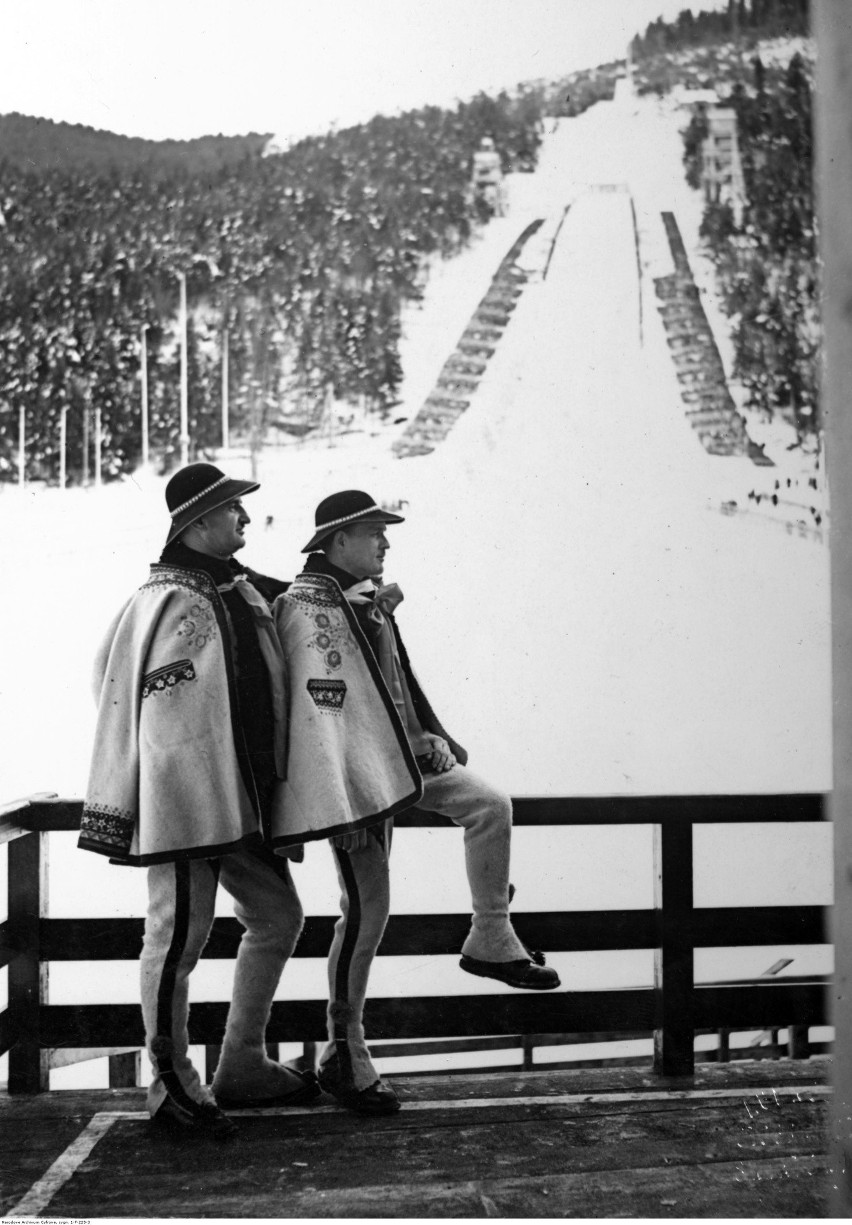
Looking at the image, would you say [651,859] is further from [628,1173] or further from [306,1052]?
[306,1052]

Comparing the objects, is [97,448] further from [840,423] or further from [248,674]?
[840,423]

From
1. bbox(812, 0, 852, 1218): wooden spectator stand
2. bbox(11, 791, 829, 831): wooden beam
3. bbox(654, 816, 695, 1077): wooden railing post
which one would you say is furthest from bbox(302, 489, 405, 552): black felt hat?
bbox(812, 0, 852, 1218): wooden spectator stand

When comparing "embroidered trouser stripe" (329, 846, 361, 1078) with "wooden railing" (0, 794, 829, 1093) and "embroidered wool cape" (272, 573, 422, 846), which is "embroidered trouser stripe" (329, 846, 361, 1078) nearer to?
"embroidered wool cape" (272, 573, 422, 846)

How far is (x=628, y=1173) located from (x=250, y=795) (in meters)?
1.32

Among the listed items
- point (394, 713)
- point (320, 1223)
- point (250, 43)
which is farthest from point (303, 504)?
point (320, 1223)

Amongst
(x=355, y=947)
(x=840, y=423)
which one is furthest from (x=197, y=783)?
(x=840, y=423)

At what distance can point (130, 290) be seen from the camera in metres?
3.61

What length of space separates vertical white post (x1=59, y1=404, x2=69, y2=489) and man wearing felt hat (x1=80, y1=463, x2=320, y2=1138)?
0.53 metres

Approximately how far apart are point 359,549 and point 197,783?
817 mm

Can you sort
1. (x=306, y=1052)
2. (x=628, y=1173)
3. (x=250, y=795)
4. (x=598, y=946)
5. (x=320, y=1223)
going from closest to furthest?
(x=320, y=1223), (x=628, y=1173), (x=250, y=795), (x=598, y=946), (x=306, y=1052)

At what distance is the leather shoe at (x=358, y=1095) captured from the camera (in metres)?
3.14

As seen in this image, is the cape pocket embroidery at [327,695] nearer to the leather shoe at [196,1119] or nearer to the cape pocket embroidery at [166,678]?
the cape pocket embroidery at [166,678]

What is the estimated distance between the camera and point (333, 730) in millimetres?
3199

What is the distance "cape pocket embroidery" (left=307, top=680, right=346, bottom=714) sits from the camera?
3209mm
